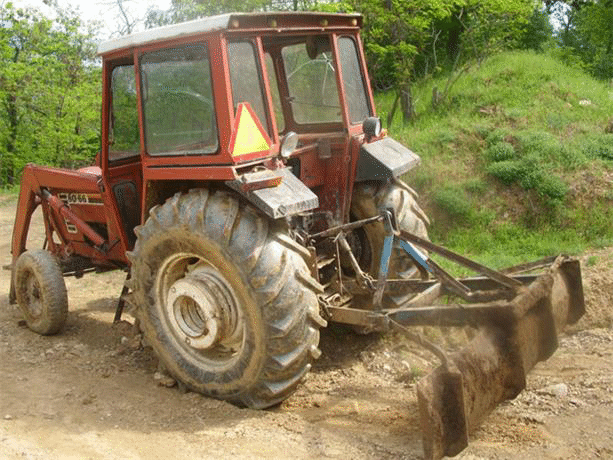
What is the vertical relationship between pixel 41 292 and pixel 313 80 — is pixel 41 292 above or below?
below

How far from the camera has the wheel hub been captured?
4473 millimetres

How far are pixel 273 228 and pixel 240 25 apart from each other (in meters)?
1.21

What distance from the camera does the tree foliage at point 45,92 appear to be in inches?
678

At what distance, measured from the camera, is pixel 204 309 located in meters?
4.50

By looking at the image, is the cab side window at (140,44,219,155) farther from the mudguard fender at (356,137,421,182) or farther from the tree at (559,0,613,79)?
the tree at (559,0,613,79)

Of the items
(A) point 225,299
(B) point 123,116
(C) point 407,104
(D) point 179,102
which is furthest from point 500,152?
(A) point 225,299

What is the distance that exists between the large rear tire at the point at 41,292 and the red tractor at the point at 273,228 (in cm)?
2

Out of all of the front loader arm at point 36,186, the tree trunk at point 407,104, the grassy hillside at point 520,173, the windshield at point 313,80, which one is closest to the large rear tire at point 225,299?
the windshield at point 313,80

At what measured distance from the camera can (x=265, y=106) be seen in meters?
4.51

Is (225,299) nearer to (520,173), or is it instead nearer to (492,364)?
(492,364)

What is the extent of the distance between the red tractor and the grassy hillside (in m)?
2.69

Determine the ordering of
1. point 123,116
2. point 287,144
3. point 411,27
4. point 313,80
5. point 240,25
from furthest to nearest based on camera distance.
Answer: point 411,27 → point 123,116 → point 313,80 → point 287,144 → point 240,25

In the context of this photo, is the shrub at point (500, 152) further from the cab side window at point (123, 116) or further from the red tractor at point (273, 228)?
the cab side window at point (123, 116)

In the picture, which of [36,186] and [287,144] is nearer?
[287,144]
